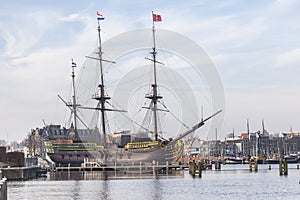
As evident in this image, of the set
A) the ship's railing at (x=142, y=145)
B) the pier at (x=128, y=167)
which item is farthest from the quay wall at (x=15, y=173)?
the ship's railing at (x=142, y=145)

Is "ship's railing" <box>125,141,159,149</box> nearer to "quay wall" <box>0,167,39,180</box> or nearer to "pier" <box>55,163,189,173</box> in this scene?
"pier" <box>55,163,189,173</box>

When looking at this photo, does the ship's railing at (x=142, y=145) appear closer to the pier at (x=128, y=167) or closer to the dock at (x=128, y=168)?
the pier at (x=128, y=167)

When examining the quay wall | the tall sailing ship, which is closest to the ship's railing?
the tall sailing ship

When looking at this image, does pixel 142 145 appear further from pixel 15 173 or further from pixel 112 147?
pixel 15 173

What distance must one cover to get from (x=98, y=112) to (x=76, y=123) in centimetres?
1778

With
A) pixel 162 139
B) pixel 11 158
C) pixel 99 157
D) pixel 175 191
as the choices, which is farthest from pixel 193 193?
pixel 99 157

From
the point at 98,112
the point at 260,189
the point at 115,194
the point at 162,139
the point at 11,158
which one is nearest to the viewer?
the point at 115,194

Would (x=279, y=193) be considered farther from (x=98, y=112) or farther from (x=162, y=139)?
(x=98, y=112)

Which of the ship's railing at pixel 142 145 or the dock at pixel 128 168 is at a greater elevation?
the ship's railing at pixel 142 145

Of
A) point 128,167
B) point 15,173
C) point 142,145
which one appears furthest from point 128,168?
point 15,173

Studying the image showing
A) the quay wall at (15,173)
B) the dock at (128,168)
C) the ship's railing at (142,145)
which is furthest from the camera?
the ship's railing at (142,145)

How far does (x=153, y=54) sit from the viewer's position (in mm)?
137000

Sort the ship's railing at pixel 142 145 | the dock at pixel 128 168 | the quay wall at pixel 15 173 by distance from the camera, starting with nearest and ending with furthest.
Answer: the quay wall at pixel 15 173 → the dock at pixel 128 168 → the ship's railing at pixel 142 145

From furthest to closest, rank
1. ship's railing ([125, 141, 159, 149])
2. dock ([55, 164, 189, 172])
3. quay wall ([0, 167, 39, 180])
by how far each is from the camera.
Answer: ship's railing ([125, 141, 159, 149]) < dock ([55, 164, 189, 172]) < quay wall ([0, 167, 39, 180])
